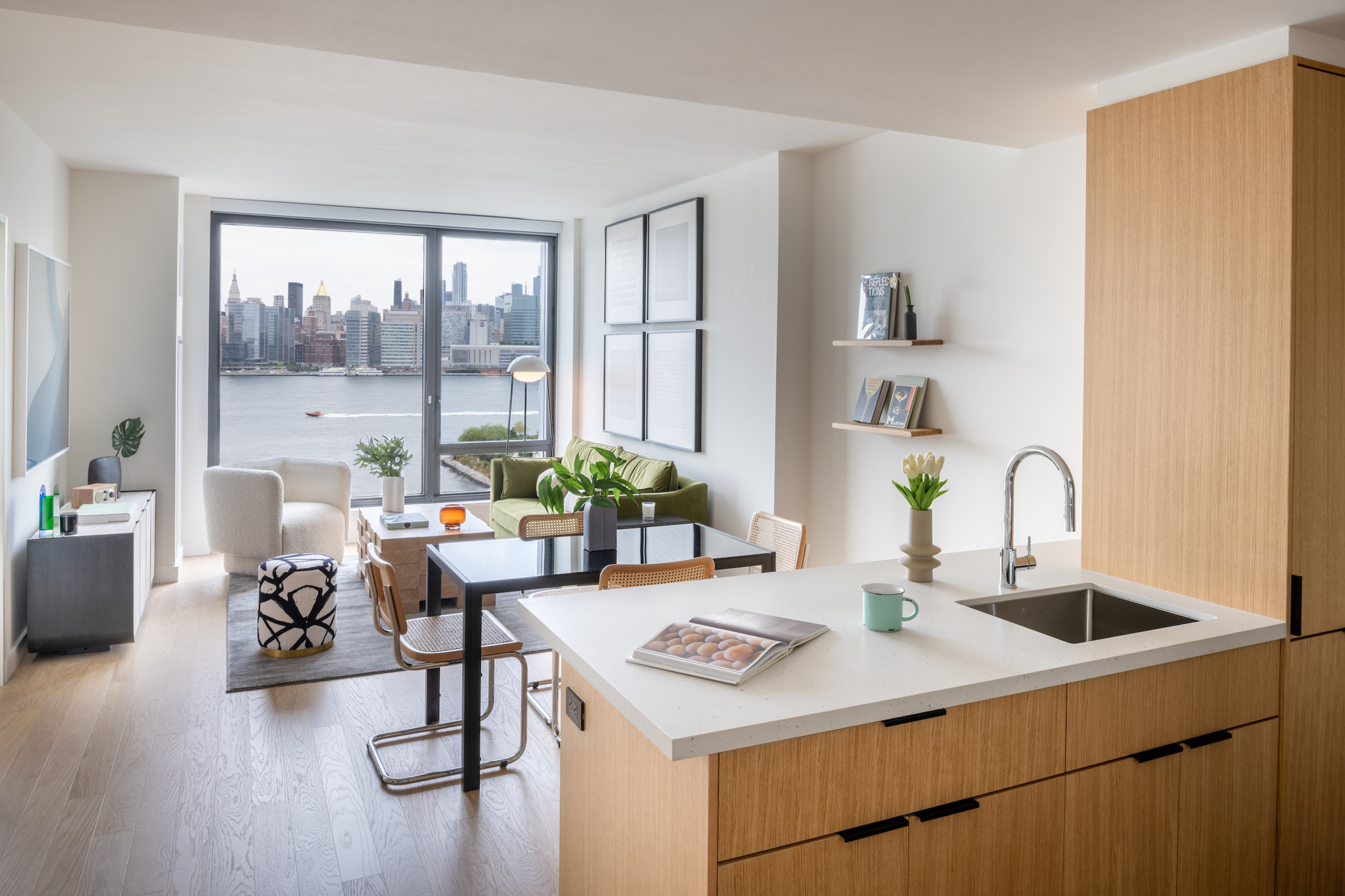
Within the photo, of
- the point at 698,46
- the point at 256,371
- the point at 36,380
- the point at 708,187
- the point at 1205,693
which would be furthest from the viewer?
the point at 256,371

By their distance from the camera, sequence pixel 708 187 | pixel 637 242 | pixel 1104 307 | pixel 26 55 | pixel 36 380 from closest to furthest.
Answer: pixel 1104 307
pixel 26 55
pixel 36 380
pixel 708 187
pixel 637 242

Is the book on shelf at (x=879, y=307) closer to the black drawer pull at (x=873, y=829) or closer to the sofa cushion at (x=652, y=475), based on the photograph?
the sofa cushion at (x=652, y=475)

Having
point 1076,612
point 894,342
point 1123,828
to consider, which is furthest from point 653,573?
point 894,342

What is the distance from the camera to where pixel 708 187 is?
19.5ft

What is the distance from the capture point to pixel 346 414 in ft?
25.0

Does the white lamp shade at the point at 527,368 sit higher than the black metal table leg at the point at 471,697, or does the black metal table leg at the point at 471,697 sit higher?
the white lamp shade at the point at 527,368

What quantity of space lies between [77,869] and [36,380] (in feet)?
9.56

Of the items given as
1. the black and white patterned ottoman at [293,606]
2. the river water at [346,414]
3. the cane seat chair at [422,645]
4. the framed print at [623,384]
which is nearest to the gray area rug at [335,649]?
the black and white patterned ottoman at [293,606]

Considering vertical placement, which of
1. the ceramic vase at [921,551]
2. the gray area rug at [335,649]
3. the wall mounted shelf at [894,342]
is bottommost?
the gray area rug at [335,649]

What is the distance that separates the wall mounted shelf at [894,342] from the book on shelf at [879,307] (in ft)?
0.18

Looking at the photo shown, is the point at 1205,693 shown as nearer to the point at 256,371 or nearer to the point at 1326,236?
the point at 1326,236

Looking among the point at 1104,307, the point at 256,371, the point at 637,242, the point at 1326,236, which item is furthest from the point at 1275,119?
the point at 256,371

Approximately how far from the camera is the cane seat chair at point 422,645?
125 inches

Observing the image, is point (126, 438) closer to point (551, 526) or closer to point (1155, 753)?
point (551, 526)
